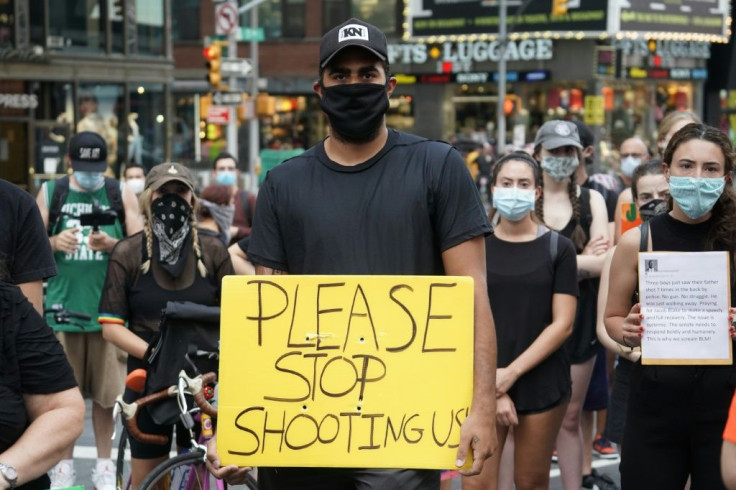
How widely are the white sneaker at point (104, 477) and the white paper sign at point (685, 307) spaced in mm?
3932

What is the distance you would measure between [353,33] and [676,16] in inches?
1878

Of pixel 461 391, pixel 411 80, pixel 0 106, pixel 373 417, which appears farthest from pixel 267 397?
pixel 411 80

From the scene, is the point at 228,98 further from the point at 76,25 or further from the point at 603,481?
the point at 603,481

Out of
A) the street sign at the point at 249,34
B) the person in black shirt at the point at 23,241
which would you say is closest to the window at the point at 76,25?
the street sign at the point at 249,34

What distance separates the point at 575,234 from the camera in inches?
316

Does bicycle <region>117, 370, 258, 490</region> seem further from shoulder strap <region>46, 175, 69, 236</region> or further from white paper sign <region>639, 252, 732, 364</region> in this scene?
shoulder strap <region>46, 175, 69, 236</region>

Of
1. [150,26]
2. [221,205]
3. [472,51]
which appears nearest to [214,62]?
[150,26]

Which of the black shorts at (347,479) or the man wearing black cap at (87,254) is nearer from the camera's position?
the black shorts at (347,479)

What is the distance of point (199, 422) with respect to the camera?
6.39m

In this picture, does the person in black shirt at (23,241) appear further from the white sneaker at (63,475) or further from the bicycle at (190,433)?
the white sneaker at (63,475)

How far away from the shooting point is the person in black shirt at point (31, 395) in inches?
148

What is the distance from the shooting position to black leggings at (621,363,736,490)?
502 centimetres

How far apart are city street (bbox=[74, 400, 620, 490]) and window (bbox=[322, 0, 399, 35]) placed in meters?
46.3

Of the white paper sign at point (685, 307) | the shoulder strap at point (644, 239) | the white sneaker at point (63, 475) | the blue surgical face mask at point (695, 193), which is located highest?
the blue surgical face mask at point (695, 193)
